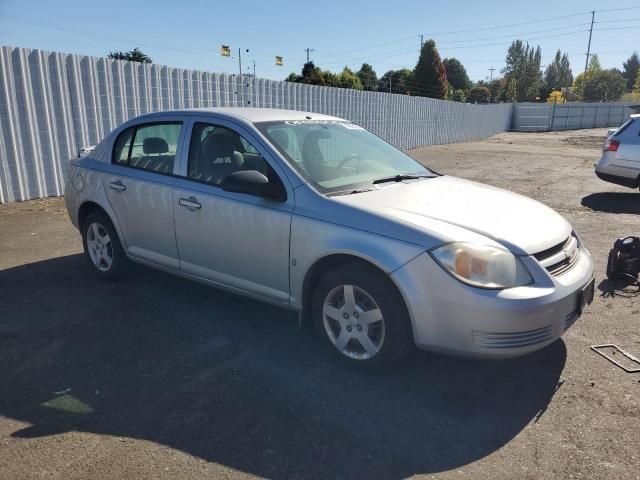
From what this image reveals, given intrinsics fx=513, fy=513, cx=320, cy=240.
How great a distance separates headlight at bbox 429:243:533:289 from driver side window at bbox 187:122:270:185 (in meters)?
Result: 1.65

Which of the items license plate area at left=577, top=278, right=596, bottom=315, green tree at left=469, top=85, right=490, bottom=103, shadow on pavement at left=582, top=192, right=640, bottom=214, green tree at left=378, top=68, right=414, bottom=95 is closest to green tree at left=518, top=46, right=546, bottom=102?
green tree at left=469, top=85, right=490, bottom=103

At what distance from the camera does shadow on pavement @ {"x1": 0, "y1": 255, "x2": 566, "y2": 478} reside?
265 centimetres

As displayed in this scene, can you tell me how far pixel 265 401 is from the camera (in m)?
3.07

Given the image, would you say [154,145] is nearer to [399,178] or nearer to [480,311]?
[399,178]

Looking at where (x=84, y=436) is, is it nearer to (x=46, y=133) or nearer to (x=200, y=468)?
(x=200, y=468)

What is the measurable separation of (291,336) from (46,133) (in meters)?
7.23

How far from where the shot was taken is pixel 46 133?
8.92 m

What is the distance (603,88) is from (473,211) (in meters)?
111

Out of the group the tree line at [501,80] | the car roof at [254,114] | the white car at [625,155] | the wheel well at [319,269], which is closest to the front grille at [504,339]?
the wheel well at [319,269]

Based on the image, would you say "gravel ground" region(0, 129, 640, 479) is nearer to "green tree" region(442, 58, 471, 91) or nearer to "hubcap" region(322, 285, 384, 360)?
"hubcap" region(322, 285, 384, 360)

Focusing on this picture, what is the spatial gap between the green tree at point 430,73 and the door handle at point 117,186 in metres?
54.6

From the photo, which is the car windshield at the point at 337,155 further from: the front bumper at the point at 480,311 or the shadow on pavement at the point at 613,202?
the shadow on pavement at the point at 613,202

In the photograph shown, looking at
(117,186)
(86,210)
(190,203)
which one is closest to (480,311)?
(190,203)

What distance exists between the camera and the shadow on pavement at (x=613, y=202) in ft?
29.5
